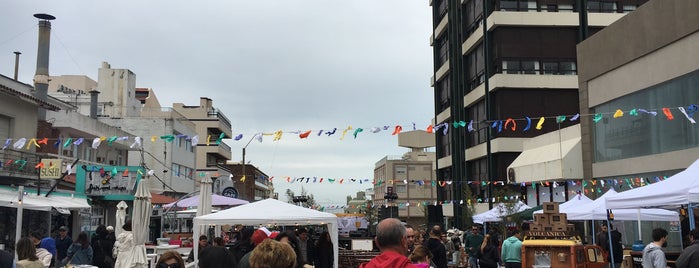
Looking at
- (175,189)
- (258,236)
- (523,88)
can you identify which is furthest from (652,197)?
(175,189)

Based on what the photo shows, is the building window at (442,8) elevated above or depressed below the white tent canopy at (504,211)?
above

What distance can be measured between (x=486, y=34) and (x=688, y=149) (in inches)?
828

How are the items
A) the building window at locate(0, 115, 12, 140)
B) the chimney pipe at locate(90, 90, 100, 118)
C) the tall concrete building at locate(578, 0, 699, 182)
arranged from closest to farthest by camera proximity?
the tall concrete building at locate(578, 0, 699, 182) → the building window at locate(0, 115, 12, 140) → the chimney pipe at locate(90, 90, 100, 118)

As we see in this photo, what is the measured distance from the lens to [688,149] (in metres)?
20.4

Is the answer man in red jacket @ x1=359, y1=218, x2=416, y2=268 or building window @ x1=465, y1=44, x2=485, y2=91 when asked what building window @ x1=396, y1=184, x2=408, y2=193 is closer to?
building window @ x1=465, y1=44, x2=485, y2=91

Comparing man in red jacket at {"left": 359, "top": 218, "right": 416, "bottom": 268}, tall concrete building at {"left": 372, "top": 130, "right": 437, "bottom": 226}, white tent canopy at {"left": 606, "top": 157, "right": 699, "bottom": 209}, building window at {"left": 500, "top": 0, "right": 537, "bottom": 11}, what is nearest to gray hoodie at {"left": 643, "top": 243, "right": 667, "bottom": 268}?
white tent canopy at {"left": 606, "top": 157, "right": 699, "bottom": 209}

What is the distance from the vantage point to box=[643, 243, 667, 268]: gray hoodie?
9.34m

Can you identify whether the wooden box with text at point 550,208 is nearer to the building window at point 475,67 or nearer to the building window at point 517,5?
the building window at point 475,67

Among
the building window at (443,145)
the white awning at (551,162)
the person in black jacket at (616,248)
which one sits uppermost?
the building window at (443,145)

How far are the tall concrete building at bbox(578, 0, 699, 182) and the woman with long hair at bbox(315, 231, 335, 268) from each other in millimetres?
11435

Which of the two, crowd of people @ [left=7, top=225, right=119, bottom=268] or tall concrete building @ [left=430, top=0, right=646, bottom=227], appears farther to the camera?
tall concrete building @ [left=430, top=0, right=646, bottom=227]

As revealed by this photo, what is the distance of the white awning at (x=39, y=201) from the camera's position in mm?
18750

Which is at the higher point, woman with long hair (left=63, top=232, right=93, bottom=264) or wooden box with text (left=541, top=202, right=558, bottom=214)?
wooden box with text (left=541, top=202, right=558, bottom=214)

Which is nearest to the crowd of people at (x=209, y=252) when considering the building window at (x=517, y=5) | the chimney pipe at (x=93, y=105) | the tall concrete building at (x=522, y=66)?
the tall concrete building at (x=522, y=66)
